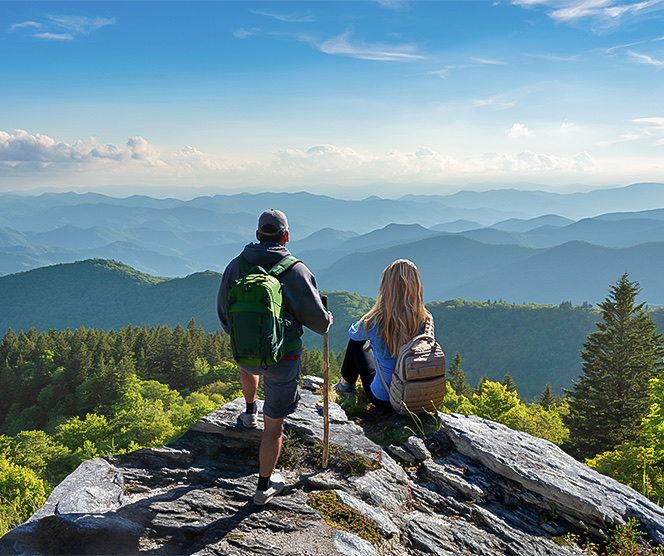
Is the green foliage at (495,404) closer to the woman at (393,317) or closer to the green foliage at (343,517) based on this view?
the woman at (393,317)

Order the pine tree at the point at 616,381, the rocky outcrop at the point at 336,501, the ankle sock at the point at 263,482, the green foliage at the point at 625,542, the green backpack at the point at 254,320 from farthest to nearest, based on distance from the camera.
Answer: the pine tree at the point at 616,381 → the green foliage at the point at 625,542 → the ankle sock at the point at 263,482 → the rocky outcrop at the point at 336,501 → the green backpack at the point at 254,320

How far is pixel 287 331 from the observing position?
490 cm

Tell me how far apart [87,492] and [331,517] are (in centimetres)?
333

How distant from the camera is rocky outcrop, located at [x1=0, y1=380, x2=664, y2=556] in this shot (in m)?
4.67

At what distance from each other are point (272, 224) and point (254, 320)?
4.76 ft

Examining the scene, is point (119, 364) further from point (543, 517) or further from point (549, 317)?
point (549, 317)

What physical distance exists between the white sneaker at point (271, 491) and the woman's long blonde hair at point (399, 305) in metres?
2.92

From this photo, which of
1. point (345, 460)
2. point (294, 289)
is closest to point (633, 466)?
point (345, 460)

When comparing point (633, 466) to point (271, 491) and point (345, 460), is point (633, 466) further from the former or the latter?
point (271, 491)

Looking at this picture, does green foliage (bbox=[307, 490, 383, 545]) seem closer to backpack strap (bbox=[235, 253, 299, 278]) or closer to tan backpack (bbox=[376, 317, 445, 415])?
tan backpack (bbox=[376, 317, 445, 415])

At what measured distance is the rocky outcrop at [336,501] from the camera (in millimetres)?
4668

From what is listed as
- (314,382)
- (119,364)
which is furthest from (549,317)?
(314,382)

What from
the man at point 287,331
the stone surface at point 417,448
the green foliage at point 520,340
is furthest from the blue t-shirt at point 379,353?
the green foliage at point 520,340

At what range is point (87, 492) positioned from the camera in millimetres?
5250
